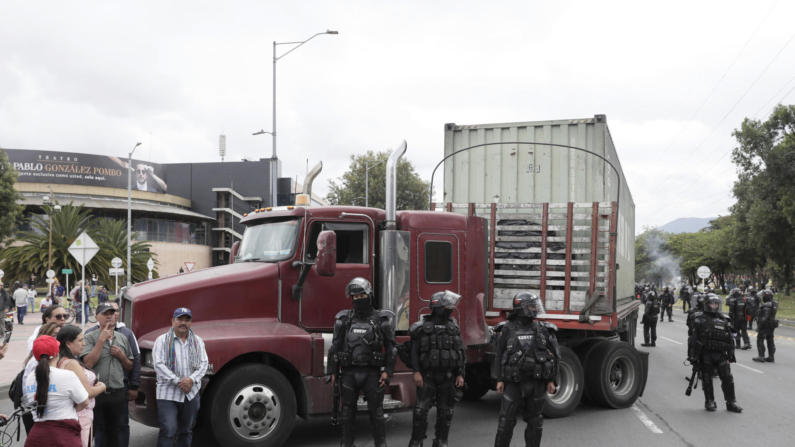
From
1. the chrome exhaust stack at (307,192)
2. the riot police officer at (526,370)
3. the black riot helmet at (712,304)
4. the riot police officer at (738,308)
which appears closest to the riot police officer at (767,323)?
the riot police officer at (738,308)

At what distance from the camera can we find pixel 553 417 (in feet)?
27.3

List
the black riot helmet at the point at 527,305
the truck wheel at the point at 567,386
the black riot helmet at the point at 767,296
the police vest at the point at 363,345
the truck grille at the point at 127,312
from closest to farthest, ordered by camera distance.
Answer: the police vest at the point at 363,345 → the black riot helmet at the point at 527,305 → the truck grille at the point at 127,312 → the truck wheel at the point at 567,386 → the black riot helmet at the point at 767,296

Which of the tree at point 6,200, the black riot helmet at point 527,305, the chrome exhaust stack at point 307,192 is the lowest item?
the black riot helmet at point 527,305

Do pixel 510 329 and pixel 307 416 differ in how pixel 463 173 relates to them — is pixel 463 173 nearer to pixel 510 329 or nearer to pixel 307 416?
pixel 510 329

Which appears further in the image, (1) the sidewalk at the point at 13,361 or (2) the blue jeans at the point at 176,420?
(1) the sidewalk at the point at 13,361

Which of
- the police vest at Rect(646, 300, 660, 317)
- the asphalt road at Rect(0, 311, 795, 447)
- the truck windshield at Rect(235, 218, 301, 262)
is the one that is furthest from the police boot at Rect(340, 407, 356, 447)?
the police vest at Rect(646, 300, 660, 317)

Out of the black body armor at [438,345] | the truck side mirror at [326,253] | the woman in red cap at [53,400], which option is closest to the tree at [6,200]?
the truck side mirror at [326,253]

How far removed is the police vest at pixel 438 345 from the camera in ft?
20.7

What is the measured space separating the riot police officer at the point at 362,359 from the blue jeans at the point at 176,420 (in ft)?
4.42

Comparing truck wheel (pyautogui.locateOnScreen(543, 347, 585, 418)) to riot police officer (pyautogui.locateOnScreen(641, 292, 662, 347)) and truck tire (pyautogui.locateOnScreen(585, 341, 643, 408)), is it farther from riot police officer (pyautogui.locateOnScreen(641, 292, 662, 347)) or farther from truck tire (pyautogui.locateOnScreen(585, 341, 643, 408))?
riot police officer (pyautogui.locateOnScreen(641, 292, 662, 347))

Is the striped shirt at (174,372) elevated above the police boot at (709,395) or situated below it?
above

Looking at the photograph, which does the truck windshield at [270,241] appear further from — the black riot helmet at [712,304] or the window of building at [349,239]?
the black riot helmet at [712,304]

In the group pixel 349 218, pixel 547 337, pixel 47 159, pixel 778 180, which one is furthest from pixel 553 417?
pixel 47 159

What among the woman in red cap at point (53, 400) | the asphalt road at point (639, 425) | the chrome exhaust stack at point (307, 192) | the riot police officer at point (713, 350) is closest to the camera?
the woman in red cap at point (53, 400)
